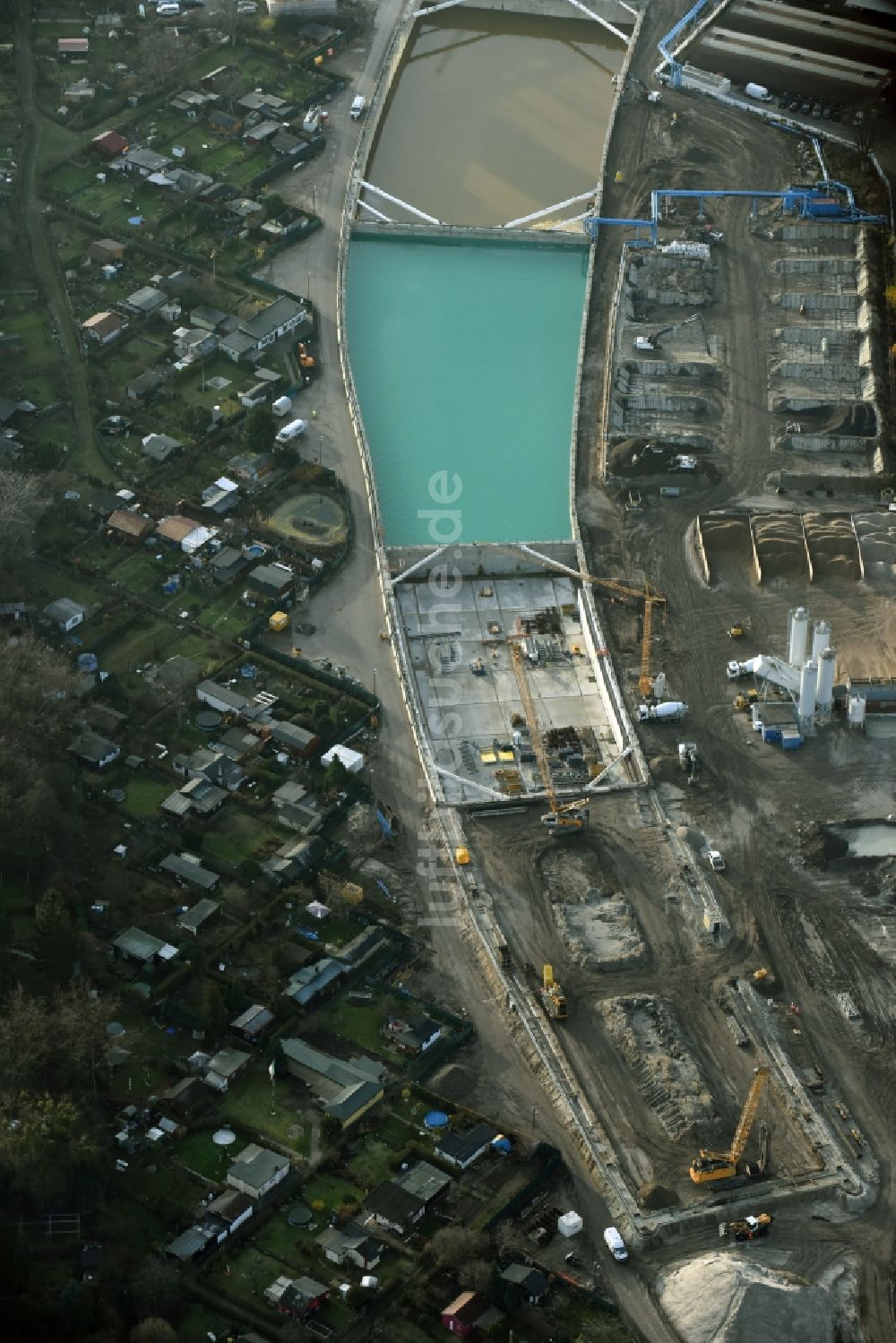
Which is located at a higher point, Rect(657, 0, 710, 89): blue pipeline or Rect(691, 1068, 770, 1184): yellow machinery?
Rect(657, 0, 710, 89): blue pipeline

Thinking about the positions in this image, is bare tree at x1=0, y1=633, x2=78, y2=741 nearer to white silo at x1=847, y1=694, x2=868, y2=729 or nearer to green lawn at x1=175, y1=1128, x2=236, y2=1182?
green lawn at x1=175, y1=1128, x2=236, y2=1182

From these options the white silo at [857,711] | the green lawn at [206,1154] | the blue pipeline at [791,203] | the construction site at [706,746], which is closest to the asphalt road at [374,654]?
the construction site at [706,746]

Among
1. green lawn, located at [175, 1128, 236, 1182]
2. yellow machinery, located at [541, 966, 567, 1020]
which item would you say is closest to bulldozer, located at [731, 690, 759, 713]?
yellow machinery, located at [541, 966, 567, 1020]

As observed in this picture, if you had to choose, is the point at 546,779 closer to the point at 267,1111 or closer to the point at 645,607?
the point at 645,607

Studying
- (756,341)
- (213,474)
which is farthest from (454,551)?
(756,341)

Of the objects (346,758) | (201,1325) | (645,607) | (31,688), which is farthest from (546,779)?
(201,1325)

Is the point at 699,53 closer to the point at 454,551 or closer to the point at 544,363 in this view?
the point at 544,363
